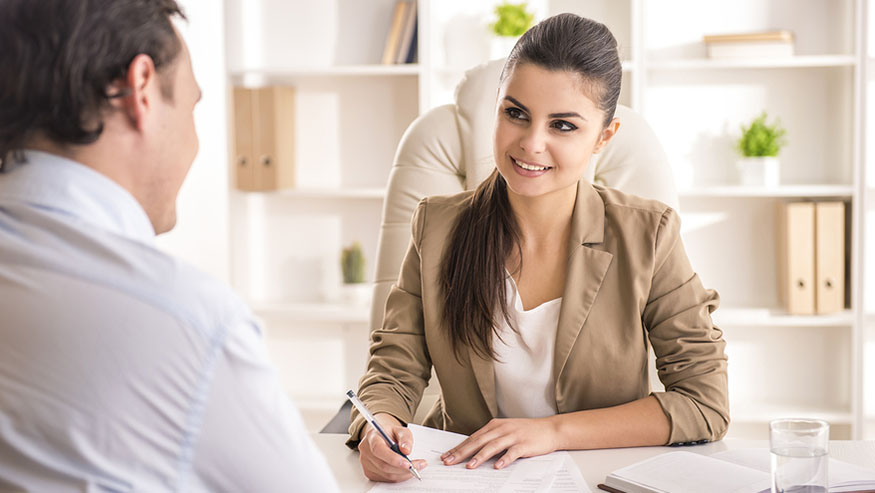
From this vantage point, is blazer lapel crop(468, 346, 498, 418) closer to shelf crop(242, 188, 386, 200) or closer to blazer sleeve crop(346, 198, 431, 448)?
blazer sleeve crop(346, 198, 431, 448)

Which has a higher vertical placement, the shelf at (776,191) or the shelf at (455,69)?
the shelf at (455,69)

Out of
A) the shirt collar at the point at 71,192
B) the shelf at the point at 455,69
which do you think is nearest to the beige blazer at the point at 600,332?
the shirt collar at the point at 71,192

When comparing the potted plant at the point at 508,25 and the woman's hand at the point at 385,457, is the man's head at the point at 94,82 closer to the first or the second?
the woman's hand at the point at 385,457

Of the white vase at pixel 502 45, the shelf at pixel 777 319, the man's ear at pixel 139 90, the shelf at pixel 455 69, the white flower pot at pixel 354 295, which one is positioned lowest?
the shelf at pixel 777 319

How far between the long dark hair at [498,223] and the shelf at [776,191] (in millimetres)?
1527

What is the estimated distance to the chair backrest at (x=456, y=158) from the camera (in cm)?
174

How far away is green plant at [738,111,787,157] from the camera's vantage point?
9.41 ft

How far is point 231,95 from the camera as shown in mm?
3070

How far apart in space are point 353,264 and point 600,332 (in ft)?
5.78

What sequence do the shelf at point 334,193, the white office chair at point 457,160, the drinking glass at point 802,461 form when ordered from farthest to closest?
1. the shelf at point 334,193
2. the white office chair at point 457,160
3. the drinking glass at point 802,461

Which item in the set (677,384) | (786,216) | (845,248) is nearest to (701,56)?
(786,216)

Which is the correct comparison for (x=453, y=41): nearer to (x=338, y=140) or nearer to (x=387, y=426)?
(x=338, y=140)

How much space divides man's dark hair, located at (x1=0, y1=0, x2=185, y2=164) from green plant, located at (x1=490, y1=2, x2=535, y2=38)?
2.32 m

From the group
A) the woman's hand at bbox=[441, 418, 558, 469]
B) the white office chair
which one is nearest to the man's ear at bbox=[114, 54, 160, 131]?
the woman's hand at bbox=[441, 418, 558, 469]
